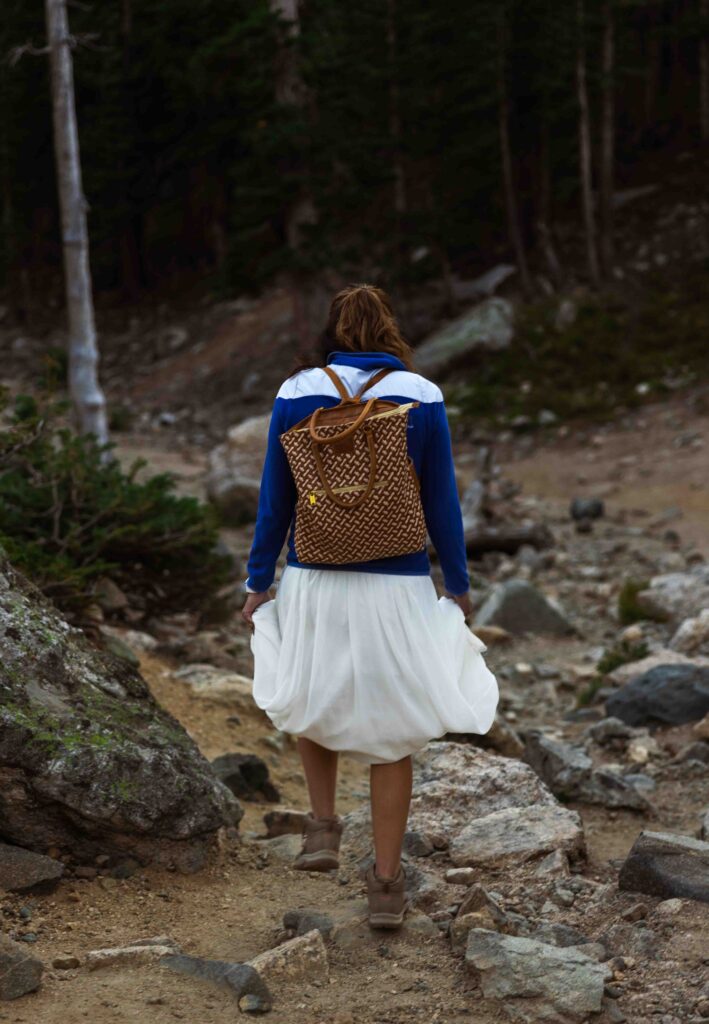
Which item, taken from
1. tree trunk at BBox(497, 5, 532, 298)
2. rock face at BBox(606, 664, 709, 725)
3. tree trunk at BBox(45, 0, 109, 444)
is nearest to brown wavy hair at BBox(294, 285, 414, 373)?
rock face at BBox(606, 664, 709, 725)

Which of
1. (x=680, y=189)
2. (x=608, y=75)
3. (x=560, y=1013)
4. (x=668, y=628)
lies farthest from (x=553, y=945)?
(x=680, y=189)

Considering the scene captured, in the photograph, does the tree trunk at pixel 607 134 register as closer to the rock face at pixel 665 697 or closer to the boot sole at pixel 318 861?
the rock face at pixel 665 697

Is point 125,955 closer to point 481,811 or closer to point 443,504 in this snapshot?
point 443,504

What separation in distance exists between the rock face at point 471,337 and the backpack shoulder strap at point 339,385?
1832 centimetres

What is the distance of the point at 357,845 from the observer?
15.7 feet

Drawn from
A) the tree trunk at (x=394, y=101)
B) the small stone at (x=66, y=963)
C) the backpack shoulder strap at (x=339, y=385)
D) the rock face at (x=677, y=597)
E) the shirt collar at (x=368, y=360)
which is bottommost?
the rock face at (x=677, y=597)

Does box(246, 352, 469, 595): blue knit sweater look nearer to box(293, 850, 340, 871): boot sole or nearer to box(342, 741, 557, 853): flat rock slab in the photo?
box(293, 850, 340, 871): boot sole

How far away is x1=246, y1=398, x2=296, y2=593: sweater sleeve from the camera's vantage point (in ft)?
12.7

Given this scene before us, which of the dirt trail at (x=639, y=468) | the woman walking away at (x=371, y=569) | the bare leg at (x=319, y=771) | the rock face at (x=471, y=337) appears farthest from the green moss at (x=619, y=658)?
the rock face at (x=471, y=337)

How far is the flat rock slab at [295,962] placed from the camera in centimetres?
359

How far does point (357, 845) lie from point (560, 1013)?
148cm

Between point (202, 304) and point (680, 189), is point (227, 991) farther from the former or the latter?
point (202, 304)

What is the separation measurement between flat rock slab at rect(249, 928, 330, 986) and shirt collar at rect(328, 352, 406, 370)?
169 centimetres

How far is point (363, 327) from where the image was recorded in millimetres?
3873
